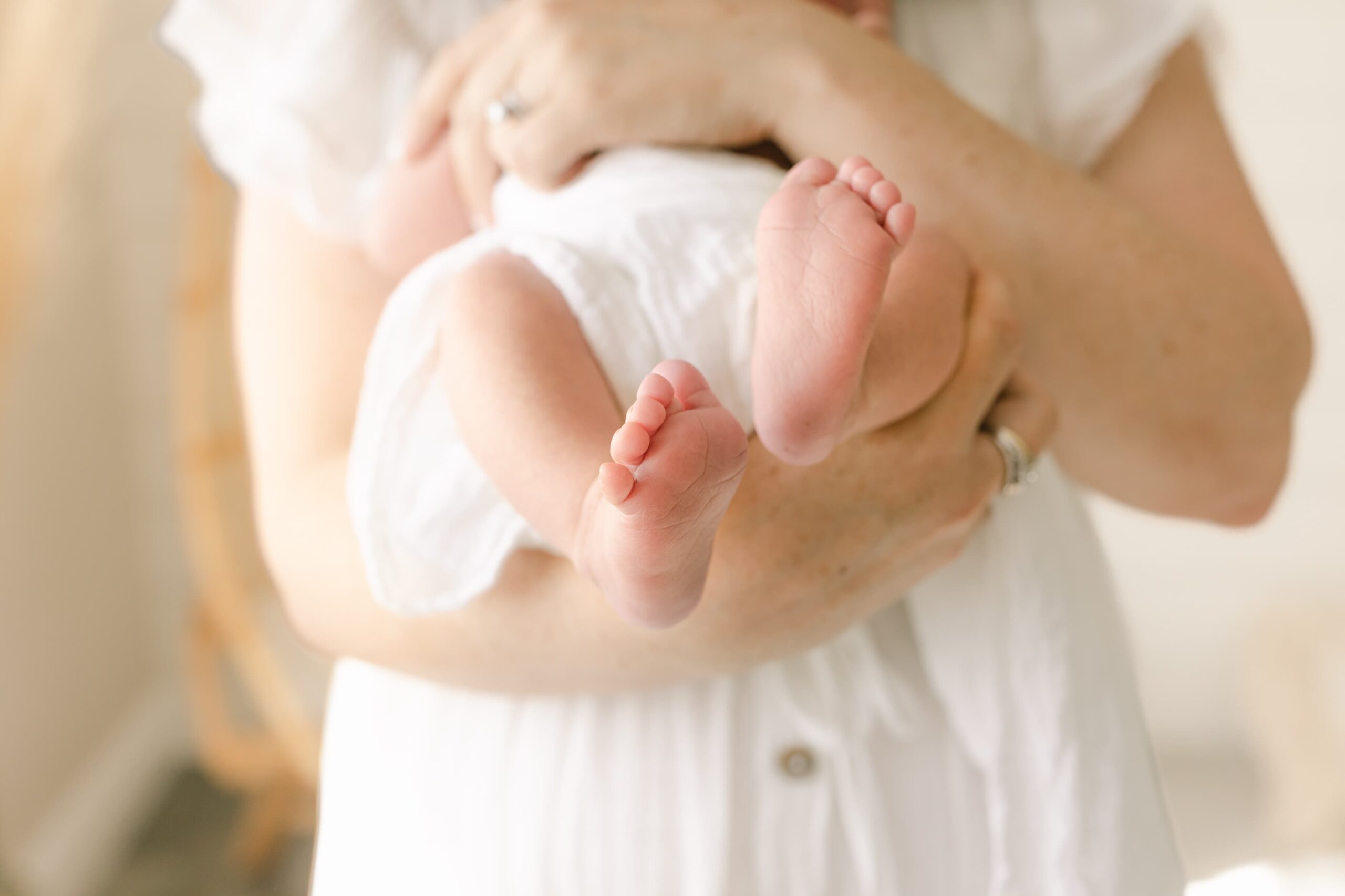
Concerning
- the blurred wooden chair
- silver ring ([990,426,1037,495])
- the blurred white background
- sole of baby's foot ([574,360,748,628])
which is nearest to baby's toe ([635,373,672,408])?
sole of baby's foot ([574,360,748,628])

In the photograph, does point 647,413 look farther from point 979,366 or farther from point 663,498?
point 979,366

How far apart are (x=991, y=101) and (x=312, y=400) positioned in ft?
1.48

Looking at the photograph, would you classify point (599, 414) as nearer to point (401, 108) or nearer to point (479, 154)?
point (479, 154)

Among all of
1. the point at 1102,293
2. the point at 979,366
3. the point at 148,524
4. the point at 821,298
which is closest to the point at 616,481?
the point at 821,298

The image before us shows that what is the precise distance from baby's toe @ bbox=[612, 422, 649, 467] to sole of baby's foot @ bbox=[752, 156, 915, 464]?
3.8 inches

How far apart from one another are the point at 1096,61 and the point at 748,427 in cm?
36

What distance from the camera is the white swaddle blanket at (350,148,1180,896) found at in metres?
0.55

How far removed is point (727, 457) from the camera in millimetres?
412

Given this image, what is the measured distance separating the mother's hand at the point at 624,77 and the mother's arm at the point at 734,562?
0.15 meters

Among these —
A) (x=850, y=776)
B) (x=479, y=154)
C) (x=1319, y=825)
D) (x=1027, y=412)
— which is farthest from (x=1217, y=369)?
(x=1319, y=825)

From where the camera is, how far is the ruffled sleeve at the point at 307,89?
72 cm

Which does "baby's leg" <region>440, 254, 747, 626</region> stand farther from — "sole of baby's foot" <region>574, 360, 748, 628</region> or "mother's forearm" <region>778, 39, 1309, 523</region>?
"mother's forearm" <region>778, 39, 1309, 523</region>

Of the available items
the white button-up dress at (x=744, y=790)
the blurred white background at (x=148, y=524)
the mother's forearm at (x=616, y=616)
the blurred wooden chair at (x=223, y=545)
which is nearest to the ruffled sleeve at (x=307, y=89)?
the mother's forearm at (x=616, y=616)

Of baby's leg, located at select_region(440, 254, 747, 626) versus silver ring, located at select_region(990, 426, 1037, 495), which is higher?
baby's leg, located at select_region(440, 254, 747, 626)
